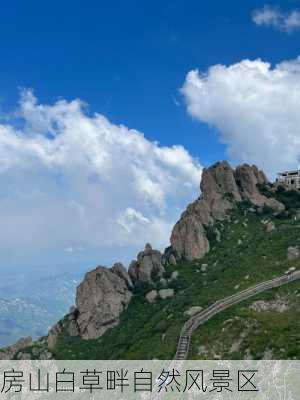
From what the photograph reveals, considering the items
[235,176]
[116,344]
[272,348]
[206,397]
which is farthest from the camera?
[235,176]

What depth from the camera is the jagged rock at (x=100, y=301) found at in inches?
3477

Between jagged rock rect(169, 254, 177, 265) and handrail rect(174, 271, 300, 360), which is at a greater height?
jagged rock rect(169, 254, 177, 265)

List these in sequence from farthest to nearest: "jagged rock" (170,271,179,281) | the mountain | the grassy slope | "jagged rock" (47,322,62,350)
Answer: "jagged rock" (170,271,179,281), "jagged rock" (47,322,62,350), the mountain, the grassy slope

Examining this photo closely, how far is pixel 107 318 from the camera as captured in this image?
8844 centimetres

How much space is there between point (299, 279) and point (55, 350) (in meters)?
42.8

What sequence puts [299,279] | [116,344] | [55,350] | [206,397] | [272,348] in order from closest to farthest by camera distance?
[206,397] → [272,348] → [299,279] → [116,344] → [55,350]

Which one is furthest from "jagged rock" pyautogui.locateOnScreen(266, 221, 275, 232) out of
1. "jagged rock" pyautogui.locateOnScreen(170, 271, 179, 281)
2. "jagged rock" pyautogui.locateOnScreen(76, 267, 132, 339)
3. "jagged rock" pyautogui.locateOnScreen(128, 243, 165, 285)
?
"jagged rock" pyautogui.locateOnScreen(76, 267, 132, 339)

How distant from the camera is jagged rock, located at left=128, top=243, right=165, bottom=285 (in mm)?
94525

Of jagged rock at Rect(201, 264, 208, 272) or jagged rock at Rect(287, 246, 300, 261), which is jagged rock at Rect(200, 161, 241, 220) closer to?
jagged rock at Rect(201, 264, 208, 272)

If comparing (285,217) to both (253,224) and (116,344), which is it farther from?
(116,344)

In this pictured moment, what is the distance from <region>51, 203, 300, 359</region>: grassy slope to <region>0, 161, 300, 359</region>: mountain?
0.16 m

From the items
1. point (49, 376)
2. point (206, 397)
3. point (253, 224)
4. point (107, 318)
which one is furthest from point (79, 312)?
point (206, 397)

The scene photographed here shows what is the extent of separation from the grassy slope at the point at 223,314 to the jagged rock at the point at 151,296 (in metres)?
1.14

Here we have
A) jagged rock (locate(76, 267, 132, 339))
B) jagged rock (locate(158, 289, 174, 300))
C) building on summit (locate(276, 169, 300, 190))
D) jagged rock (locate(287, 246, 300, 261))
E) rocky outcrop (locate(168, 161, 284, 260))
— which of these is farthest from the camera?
building on summit (locate(276, 169, 300, 190))
